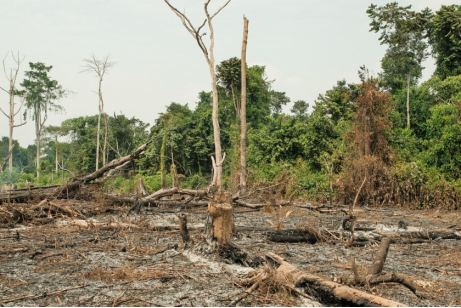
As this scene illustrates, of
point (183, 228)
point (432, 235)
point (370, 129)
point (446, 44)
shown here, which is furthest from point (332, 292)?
point (446, 44)

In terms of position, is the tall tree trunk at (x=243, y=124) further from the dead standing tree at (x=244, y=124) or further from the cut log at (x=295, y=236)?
the cut log at (x=295, y=236)

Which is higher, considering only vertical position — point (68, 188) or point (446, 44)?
point (446, 44)

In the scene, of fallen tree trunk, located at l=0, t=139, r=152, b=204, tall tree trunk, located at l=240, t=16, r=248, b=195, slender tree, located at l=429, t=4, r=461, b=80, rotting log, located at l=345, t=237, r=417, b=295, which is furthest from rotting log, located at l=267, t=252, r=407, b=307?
slender tree, located at l=429, t=4, r=461, b=80

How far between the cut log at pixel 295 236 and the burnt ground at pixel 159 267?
0.12 m

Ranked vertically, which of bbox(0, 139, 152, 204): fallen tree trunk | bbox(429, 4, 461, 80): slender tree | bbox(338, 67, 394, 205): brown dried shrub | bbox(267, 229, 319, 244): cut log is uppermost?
bbox(429, 4, 461, 80): slender tree

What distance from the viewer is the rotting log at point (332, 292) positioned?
3379 millimetres

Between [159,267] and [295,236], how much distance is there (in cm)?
287

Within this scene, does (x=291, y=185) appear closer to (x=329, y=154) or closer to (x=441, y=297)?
(x=329, y=154)

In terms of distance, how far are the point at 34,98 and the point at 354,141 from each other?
3868cm

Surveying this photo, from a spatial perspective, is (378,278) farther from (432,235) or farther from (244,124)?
(244,124)

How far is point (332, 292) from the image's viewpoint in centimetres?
377

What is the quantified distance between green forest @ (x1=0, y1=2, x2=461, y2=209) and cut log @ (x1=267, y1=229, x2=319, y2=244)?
2678mm

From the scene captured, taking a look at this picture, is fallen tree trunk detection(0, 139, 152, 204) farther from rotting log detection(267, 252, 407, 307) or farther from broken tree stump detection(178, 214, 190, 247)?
rotting log detection(267, 252, 407, 307)

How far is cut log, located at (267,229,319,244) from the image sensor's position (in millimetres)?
7109
